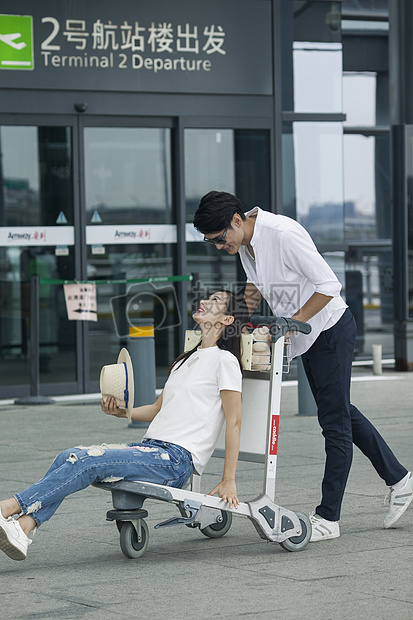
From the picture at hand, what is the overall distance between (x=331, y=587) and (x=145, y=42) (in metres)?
8.01

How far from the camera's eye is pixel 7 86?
419 inches

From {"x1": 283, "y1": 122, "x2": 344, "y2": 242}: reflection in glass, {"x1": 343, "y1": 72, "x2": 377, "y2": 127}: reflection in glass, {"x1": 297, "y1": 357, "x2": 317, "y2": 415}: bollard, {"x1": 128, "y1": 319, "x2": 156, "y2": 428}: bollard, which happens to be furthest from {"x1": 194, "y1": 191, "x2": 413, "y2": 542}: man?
{"x1": 343, "y1": 72, "x2": 377, "y2": 127}: reflection in glass

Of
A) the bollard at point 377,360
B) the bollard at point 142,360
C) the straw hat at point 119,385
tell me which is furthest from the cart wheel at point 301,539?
the bollard at point 377,360

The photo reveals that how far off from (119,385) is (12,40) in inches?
261

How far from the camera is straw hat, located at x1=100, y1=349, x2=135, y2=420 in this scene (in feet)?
16.2

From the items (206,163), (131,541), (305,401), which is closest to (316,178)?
(206,163)

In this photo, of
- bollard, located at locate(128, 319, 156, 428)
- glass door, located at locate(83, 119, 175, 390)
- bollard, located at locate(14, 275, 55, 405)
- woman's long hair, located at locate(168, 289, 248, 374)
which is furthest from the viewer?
glass door, located at locate(83, 119, 175, 390)

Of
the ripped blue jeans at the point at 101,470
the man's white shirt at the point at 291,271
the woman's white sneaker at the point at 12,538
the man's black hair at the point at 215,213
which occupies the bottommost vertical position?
the woman's white sneaker at the point at 12,538

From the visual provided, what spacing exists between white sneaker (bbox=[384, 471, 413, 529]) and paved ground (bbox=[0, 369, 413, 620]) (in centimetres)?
6

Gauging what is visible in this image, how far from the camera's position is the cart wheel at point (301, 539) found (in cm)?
493

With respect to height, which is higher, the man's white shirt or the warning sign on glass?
Answer: the man's white shirt

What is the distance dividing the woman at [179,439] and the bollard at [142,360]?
382cm

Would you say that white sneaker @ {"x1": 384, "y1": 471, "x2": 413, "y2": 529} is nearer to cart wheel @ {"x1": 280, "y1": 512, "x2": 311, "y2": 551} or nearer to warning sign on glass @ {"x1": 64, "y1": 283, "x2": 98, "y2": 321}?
cart wheel @ {"x1": 280, "y1": 512, "x2": 311, "y2": 551}

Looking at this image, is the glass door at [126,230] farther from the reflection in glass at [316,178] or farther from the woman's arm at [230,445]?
the woman's arm at [230,445]
